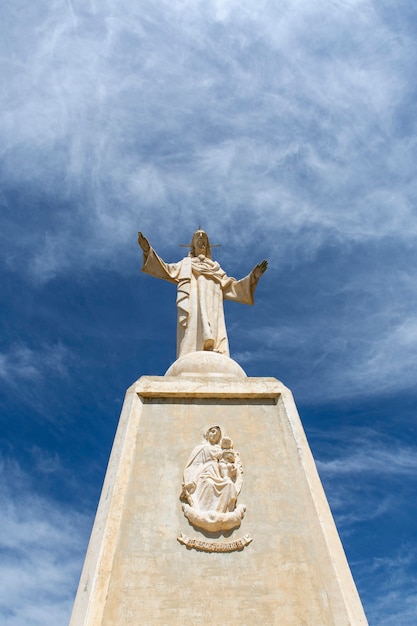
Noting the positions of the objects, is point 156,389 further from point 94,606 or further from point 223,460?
point 94,606

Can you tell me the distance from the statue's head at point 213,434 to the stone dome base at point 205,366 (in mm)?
1385

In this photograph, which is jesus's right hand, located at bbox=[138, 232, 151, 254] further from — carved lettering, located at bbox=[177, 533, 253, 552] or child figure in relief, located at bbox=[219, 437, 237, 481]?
carved lettering, located at bbox=[177, 533, 253, 552]

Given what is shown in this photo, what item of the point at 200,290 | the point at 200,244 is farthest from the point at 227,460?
the point at 200,244

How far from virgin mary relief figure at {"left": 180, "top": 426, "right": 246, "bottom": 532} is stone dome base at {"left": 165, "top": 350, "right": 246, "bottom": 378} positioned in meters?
1.61

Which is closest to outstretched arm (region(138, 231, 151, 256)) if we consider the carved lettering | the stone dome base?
the stone dome base

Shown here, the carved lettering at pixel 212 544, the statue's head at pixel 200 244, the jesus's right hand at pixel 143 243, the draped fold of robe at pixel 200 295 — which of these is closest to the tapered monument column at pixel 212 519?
the carved lettering at pixel 212 544

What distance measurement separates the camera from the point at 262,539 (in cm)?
675

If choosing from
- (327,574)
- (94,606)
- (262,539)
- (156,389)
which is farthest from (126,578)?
(156,389)

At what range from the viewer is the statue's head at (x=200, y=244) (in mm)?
12609

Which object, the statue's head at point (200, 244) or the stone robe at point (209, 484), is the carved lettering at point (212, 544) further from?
the statue's head at point (200, 244)

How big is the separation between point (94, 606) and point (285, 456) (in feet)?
10.7

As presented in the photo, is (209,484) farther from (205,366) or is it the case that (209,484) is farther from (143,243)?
(143,243)

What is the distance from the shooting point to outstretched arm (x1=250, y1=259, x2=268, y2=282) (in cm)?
1188

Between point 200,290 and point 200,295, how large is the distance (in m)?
0.17
